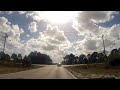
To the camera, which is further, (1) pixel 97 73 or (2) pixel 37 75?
(1) pixel 97 73

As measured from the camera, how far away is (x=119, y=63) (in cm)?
4641

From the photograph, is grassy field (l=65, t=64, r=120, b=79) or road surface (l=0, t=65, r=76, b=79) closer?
road surface (l=0, t=65, r=76, b=79)

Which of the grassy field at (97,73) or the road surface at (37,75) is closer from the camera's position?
the road surface at (37,75)
